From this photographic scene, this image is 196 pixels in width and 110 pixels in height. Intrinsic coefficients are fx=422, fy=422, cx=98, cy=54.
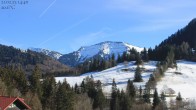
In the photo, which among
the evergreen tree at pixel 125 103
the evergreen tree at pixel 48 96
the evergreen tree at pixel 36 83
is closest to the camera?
the evergreen tree at pixel 48 96

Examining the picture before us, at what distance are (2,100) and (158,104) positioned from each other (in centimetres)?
14638

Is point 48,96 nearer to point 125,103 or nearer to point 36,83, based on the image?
point 36,83

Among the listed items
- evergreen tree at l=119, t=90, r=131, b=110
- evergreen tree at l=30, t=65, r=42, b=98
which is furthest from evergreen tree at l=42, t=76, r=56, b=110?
evergreen tree at l=119, t=90, r=131, b=110

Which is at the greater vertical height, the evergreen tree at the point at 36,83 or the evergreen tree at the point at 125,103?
the evergreen tree at the point at 36,83

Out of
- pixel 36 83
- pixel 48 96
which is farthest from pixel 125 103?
pixel 48 96

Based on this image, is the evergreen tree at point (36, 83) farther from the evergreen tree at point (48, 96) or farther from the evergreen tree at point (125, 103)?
the evergreen tree at point (125, 103)

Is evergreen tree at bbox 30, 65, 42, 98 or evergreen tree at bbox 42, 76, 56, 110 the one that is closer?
evergreen tree at bbox 42, 76, 56, 110

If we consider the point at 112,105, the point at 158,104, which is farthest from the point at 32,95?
the point at 158,104

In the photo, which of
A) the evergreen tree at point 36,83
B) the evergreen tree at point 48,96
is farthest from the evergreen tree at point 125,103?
the evergreen tree at point 48,96

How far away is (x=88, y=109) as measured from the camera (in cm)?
15962

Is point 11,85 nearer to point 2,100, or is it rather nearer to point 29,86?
point 29,86

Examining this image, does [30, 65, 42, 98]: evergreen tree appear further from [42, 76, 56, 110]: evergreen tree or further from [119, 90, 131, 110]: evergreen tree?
[119, 90, 131, 110]: evergreen tree

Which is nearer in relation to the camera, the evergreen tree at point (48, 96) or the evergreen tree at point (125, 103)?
the evergreen tree at point (48, 96)

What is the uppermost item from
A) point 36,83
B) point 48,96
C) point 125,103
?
point 36,83
